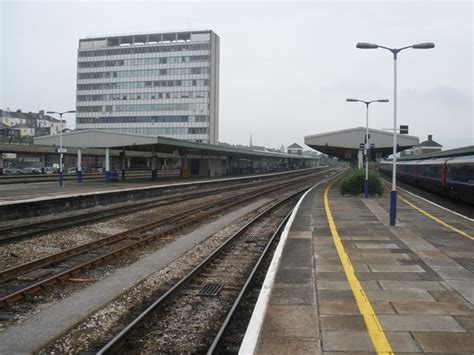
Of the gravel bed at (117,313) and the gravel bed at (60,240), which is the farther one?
the gravel bed at (60,240)

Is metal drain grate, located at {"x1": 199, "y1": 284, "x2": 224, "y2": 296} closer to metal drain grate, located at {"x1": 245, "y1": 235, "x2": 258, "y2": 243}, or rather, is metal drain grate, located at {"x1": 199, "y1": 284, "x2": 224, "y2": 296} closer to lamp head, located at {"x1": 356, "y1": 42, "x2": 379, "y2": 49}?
metal drain grate, located at {"x1": 245, "y1": 235, "x2": 258, "y2": 243}

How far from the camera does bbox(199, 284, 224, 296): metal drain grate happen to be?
8195 mm

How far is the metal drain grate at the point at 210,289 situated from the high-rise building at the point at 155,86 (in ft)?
310

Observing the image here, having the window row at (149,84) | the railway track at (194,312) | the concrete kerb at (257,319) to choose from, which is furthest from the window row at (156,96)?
the concrete kerb at (257,319)

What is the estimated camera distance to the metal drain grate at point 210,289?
8195 mm

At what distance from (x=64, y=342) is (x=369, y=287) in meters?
4.74

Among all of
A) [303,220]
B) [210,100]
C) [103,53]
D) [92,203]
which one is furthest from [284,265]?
[103,53]

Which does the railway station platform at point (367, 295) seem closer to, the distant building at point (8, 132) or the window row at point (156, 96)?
the window row at point (156, 96)

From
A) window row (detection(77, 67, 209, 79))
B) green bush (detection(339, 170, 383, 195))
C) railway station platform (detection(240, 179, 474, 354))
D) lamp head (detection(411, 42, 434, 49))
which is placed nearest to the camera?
railway station platform (detection(240, 179, 474, 354))

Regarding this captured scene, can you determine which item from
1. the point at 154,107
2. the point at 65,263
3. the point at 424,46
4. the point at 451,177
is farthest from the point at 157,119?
the point at 65,263

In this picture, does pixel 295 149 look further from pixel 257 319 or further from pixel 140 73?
pixel 257 319

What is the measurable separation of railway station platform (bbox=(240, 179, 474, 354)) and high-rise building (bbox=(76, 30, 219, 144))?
91.2m

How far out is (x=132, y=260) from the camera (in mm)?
11055

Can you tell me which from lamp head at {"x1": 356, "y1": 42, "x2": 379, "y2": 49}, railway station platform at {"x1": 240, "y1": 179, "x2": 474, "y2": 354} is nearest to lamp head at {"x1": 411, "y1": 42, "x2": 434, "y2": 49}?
lamp head at {"x1": 356, "y1": 42, "x2": 379, "y2": 49}
